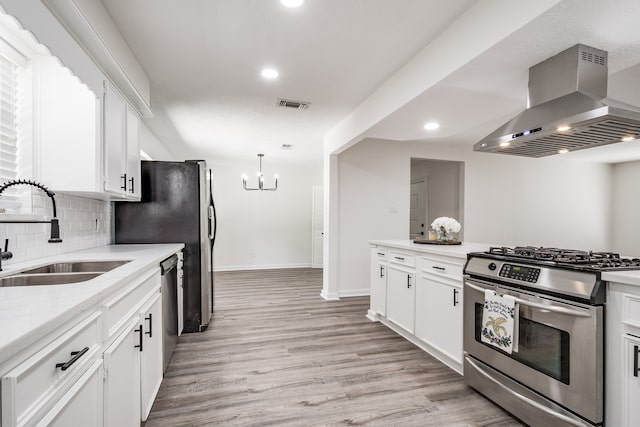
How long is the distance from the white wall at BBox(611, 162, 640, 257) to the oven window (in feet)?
22.8

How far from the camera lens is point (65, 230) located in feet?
7.38

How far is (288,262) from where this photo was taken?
7707 millimetres

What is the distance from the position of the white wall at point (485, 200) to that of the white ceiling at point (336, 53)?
1133 millimetres

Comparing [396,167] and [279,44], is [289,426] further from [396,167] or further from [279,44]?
[396,167]

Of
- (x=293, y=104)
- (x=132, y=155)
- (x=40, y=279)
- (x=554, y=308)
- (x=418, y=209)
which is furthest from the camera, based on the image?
(x=418, y=209)

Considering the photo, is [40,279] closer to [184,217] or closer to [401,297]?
[184,217]

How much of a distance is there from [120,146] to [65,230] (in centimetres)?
72

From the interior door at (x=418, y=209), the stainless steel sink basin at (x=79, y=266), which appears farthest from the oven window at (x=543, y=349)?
the interior door at (x=418, y=209)

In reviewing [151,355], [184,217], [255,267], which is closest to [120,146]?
[184,217]

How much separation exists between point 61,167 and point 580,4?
2918 millimetres

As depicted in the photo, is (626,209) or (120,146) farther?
(626,209)

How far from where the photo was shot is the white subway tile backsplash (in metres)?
1.76

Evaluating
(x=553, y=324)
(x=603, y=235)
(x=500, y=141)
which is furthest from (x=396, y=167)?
(x=603, y=235)

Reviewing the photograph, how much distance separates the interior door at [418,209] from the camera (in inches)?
267
